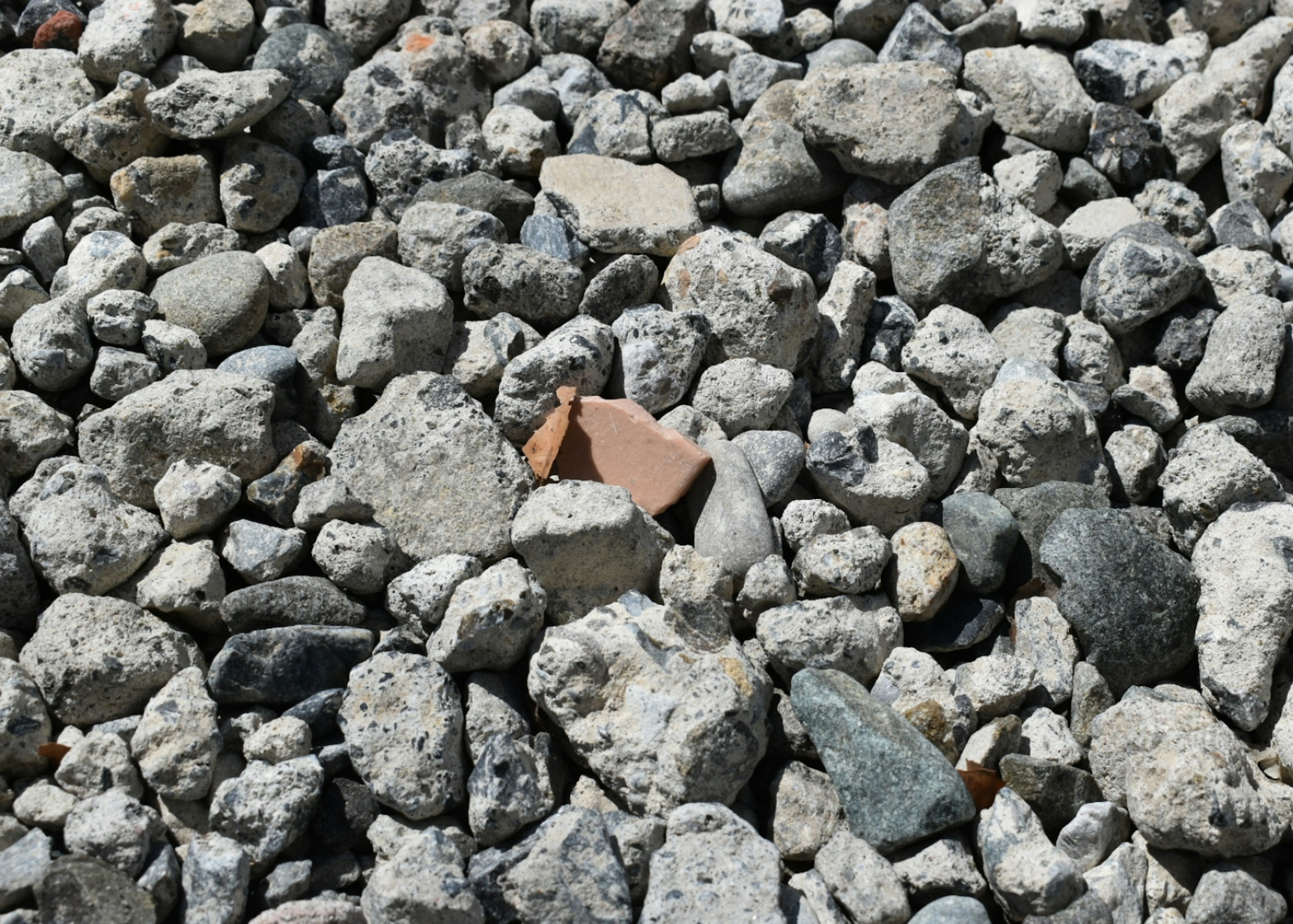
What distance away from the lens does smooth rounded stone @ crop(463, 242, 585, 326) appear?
120 inches

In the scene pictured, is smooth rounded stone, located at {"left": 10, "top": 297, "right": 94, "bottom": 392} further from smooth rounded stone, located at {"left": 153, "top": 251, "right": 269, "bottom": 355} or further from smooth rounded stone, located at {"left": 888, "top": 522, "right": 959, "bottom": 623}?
smooth rounded stone, located at {"left": 888, "top": 522, "right": 959, "bottom": 623}

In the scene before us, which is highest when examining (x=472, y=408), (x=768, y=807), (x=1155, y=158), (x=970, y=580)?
(x=1155, y=158)

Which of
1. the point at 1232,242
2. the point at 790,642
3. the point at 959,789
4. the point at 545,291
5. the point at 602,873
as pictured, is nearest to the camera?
the point at 602,873

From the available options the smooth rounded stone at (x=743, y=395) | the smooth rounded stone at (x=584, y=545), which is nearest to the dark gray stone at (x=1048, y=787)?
the smooth rounded stone at (x=584, y=545)

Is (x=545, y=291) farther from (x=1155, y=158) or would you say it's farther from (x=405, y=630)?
(x=1155, y=158)

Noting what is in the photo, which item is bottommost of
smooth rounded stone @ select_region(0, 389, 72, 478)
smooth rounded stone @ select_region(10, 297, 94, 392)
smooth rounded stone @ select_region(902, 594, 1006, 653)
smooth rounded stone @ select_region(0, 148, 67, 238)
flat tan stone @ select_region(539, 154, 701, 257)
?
smooth rounded stone @ select_region(902, 594, 1006, 653)

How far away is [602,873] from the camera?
2.16m

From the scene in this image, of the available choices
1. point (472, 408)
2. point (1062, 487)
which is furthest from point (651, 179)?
point (1062, 487)

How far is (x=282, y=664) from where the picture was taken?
243 centimetres

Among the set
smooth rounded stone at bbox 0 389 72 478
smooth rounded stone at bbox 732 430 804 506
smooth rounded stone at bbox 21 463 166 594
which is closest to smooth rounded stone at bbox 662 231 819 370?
smooth rounded stone at bbox 732 430 804 506

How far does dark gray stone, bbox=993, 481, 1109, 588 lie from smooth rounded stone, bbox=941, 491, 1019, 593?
0.03m

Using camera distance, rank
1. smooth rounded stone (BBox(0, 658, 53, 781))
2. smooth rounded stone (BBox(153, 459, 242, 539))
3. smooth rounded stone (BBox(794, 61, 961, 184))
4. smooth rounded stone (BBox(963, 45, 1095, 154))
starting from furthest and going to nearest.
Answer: smooth rounded stone (BBox(963, 45, 1095, 154)) < smooth rounded stone (BBox(794, 61, 961, 184)) < smooth rounded stone (BBox(153, 459, 242, 539)) < smooth rounded stone (BBox(0, 658, 53, 781))

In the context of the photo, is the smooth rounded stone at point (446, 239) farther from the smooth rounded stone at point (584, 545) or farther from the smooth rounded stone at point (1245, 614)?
the smooth rounded stone at point (1245, 614)

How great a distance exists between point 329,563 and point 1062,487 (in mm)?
1762
